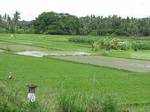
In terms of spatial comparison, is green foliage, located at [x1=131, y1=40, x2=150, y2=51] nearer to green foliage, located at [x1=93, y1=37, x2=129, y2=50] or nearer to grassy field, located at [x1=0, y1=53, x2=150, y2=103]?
green foliage, located at [x1=93, y1=37, x2=129, y2=50]

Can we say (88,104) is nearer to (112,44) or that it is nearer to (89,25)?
(112,44)

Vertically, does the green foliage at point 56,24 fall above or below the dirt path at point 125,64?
above

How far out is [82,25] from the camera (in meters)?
92.1

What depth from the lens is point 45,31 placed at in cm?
9069

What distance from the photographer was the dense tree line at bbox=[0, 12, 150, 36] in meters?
83.8

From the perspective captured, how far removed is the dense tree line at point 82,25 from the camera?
8381cm

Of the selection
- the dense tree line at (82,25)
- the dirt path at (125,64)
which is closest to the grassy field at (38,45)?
the dirt path at (125,64)

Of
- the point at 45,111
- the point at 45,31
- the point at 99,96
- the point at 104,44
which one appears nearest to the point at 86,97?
the point at 99,96

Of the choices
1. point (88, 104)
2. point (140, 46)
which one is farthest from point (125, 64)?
point (140, 46)

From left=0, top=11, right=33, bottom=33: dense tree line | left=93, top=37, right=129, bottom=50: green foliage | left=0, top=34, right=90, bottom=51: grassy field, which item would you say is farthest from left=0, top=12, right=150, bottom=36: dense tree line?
left=93, top=37, right=129, bottom=50: green foliage

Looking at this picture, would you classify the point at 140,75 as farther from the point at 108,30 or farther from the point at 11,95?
the point at 108,30

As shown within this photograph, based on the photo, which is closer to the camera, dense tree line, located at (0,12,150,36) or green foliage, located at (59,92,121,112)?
green foliage, located at (59,92,121,112)

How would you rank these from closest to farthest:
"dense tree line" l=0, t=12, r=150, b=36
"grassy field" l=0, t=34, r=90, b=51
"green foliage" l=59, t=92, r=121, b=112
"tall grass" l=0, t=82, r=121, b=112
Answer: "tall grass" l=0, t=82, r=121, b=112, "green foliage" l=59, t=92, r=121, b=112, "grassy field" l=0, t=34, r=90, b=51, "dense tree line" l=0, t=12, r=150, b=36

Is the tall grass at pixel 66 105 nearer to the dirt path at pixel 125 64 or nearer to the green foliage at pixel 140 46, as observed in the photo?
the dirt path at pixel 125 64
